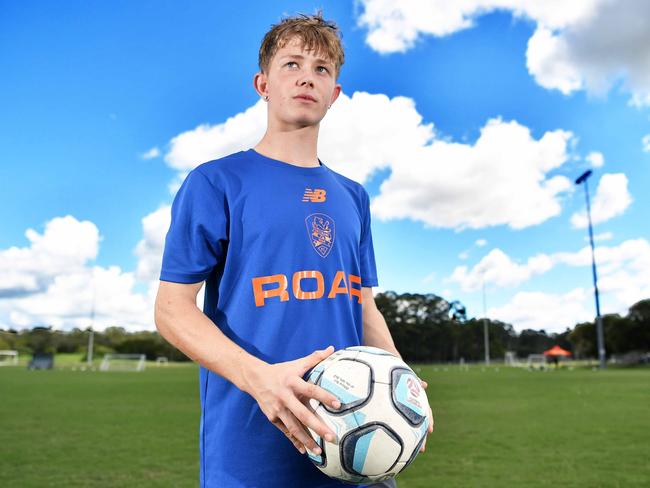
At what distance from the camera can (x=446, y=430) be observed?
10703 mm

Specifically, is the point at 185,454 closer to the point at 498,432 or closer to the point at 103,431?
the point at 103,431

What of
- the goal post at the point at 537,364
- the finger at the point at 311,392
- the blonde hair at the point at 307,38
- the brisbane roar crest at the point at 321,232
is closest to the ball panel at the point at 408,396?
the finger at the point at 311,392

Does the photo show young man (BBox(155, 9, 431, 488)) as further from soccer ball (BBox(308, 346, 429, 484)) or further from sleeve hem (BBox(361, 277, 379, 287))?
sleeve hem (BBox(361, 277, 379, 287))

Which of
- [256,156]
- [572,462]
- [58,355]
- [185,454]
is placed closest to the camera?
[256,156]

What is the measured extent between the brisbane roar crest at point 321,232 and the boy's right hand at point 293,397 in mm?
540

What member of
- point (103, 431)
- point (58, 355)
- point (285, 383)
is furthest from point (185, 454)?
point (58, 355)

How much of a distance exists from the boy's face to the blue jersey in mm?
212

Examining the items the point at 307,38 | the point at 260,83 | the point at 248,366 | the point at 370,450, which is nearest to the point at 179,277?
the point at 248,366

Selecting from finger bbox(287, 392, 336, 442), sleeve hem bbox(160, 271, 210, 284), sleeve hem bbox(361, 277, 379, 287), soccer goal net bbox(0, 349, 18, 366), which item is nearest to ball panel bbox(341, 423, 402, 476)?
finger bbox(287, 392, 336, 442)

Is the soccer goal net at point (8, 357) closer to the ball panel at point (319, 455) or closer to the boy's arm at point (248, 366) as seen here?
the boy's arm at point (248, 366)

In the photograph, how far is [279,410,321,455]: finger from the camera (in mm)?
1636

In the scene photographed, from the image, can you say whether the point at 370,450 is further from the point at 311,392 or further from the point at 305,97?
the point at 305,97

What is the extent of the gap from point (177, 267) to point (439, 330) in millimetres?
96879

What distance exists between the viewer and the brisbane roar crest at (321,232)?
216 cm
